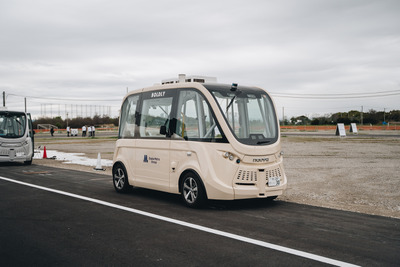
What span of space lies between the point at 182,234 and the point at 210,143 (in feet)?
7.81

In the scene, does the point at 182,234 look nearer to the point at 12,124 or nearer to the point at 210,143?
the point at 210,143

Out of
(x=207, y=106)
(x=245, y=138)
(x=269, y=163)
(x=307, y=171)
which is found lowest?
(x=307, y=171)

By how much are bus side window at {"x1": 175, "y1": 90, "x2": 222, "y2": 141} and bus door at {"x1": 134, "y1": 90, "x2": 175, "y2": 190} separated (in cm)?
37

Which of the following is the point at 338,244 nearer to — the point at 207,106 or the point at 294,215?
the point at 294,215

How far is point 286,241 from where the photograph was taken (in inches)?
218

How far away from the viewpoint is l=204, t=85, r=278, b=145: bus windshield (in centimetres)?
804

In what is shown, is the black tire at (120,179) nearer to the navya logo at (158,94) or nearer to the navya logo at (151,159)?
the navya logo at (151,159)

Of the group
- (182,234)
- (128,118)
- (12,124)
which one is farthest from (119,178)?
(12,124)

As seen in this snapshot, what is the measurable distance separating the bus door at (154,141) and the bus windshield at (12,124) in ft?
37.6

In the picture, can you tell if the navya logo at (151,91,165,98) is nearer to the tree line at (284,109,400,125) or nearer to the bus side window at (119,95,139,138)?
the bus side window at (119,95,139,138)

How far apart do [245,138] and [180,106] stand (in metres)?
1.60

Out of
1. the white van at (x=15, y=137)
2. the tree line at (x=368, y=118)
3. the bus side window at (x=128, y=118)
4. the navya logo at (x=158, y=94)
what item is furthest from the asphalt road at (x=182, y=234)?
the tree line at (x=368, y=118)

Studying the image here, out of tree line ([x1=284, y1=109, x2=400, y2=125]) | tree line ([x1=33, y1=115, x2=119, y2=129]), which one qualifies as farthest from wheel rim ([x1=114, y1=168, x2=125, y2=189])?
tree line ([x1=33, y1=115, x2=119, y2=129])

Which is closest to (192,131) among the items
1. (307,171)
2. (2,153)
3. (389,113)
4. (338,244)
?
(338,244)
